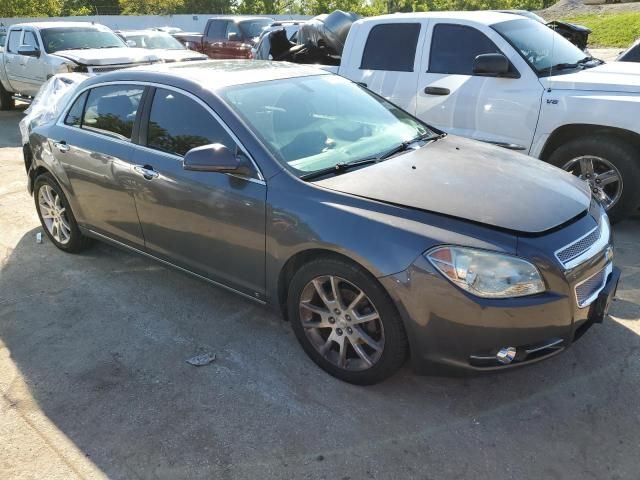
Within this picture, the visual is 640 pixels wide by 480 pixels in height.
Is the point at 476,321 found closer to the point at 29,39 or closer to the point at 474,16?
the point at 474,16

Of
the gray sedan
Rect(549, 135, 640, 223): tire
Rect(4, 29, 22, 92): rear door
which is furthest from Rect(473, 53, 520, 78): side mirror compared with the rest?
Rect(4, 29, 22, 92): rear door

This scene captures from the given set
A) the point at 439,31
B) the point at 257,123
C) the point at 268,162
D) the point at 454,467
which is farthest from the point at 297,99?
the point at 439,31

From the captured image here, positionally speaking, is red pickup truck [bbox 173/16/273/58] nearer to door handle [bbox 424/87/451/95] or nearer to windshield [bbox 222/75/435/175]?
door handle [bbox 424/87/451/95]

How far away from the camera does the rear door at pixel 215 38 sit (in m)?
16.7

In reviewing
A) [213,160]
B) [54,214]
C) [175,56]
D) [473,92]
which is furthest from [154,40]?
[213,160]

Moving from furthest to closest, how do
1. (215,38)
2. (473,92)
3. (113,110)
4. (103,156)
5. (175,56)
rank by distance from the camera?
(215,38) → (175,56) → (473,92) → (113,110) → (103,156)

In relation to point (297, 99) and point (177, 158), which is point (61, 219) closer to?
point (177, 158)

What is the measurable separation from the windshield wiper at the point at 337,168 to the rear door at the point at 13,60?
10578 mm

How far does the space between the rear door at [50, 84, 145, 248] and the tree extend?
43.9m

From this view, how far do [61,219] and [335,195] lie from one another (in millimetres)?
3144

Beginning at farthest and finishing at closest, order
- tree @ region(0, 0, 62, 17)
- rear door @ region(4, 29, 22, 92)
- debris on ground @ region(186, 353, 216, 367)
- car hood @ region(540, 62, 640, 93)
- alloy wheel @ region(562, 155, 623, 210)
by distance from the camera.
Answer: tree @ region(0, 0, 62, 17)
rear door @ region(4, 29, 22, 92)
alloy wheel @ region(562, 155, 623, 210)
car hood @ region(540, 62, 640, 93)
debris on ground @ region(186, 353, 216, 367)

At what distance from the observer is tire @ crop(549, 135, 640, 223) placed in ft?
15.7

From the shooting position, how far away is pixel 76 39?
35.5 ft

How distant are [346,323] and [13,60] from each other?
11.4 m
